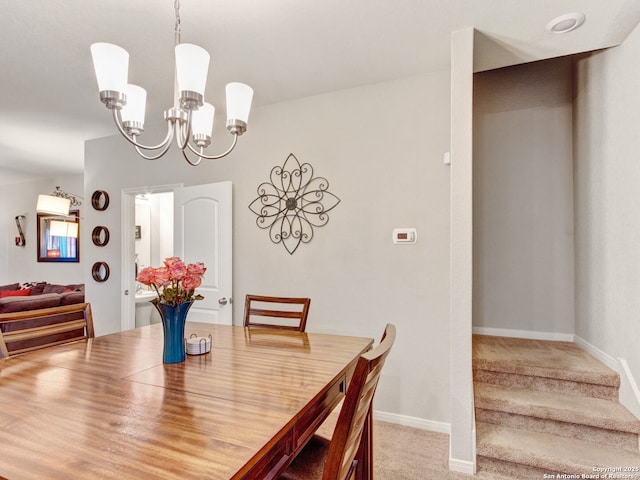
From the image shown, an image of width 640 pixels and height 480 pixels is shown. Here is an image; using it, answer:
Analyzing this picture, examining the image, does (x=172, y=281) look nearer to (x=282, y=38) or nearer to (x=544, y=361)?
(x=282, y=38)

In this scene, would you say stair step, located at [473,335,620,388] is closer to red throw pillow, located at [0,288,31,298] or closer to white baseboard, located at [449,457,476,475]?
white baseboard, located at [449,457,476,475]

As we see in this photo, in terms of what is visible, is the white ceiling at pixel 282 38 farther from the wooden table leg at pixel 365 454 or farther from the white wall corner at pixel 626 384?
the wooden table leg at pixel 365 454

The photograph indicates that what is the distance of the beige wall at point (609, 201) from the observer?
1.98 meters

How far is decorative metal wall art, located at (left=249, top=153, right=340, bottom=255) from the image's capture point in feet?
9.72

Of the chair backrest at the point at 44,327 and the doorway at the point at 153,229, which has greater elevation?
the doorway at the point at 153,229

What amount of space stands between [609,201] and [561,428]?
1.45m

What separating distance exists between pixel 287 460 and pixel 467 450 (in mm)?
1528

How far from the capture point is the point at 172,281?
4.88 feet

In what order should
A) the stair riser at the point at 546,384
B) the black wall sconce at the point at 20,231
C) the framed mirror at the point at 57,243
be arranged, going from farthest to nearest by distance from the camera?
the black wall sconce at the point at 20,231 < the framed mirror at the point at 57,243 < the stair riser at the point at 546,384

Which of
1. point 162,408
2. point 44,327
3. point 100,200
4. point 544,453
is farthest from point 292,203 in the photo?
point 100,200

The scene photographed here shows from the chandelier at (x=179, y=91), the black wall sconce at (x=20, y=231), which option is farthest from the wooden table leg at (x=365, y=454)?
the black wall sconce at (x=20, y=231)

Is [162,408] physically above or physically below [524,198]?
below

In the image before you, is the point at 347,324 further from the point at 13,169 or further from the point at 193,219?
the point at 13,169

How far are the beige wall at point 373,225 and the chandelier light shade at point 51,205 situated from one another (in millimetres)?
2911
